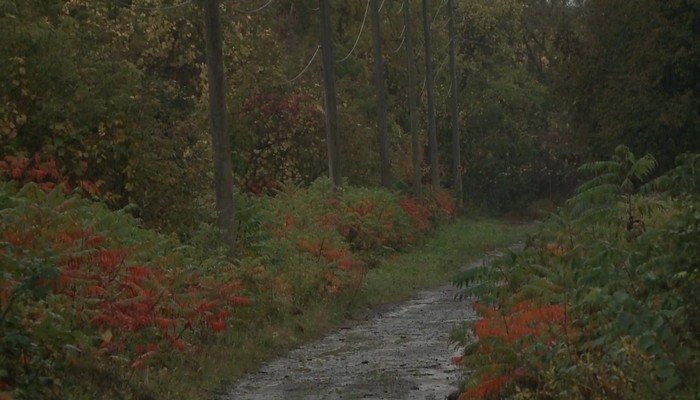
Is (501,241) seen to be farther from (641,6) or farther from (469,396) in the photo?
(469,396)

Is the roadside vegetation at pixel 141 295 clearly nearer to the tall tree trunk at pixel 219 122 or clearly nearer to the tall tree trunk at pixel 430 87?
the tall tree trunk at pixel 219 122

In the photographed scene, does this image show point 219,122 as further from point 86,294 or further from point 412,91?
point 412,91

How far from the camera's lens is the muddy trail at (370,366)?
599 inches

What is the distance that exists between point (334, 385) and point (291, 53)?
42230mm

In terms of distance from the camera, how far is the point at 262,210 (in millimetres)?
27703

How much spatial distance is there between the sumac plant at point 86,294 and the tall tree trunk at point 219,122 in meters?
2.62

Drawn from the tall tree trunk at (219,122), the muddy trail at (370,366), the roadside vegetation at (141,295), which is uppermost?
the tall tree trunk at (219,122)

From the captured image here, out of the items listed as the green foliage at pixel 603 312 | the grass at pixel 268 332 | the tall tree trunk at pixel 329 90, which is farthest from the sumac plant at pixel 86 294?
the tall tree trunk at pixel 329 90

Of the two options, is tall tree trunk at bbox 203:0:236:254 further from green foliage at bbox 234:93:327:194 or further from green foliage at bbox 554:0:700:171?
green foliage at bbox 554:0:700:171

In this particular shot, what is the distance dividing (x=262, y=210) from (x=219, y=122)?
515cm

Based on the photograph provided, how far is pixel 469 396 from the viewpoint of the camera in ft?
43.3

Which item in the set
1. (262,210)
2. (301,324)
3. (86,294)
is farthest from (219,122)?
(86,294)

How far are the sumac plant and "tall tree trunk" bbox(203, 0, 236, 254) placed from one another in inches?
103

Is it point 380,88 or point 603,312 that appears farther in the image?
point 380,88
